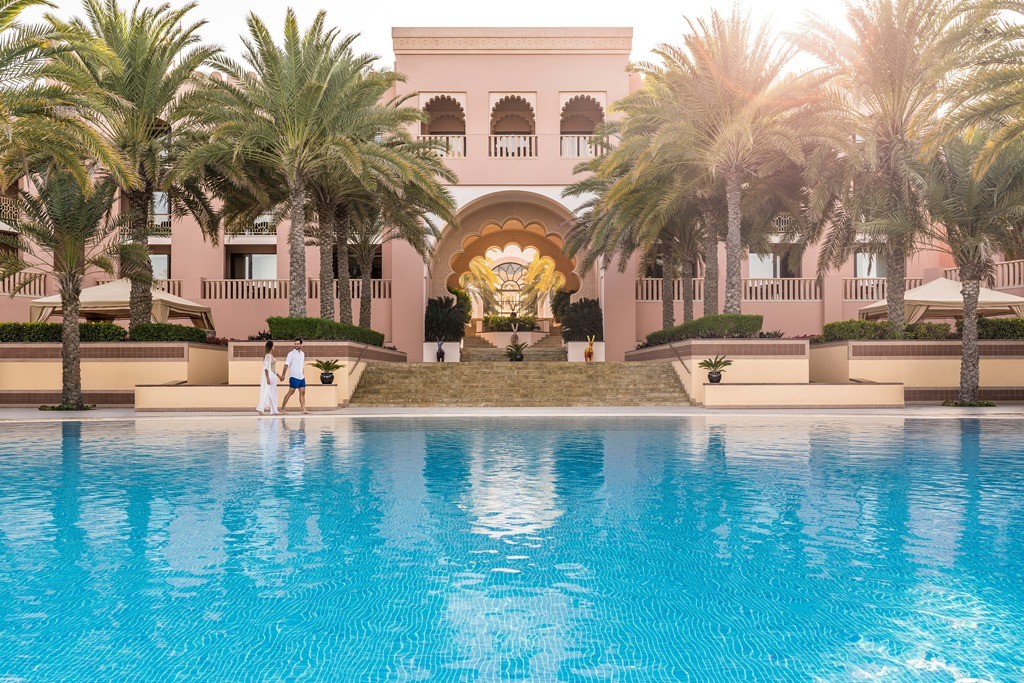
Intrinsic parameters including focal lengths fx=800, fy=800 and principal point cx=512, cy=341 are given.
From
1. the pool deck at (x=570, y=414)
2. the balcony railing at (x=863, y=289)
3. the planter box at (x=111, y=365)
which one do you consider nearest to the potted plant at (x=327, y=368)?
the pool deck at (x=570, y=414)

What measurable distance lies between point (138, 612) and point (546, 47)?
3062cm

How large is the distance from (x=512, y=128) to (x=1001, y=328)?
20561mm

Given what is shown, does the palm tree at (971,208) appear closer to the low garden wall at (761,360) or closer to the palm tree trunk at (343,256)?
the low garden wall at (761,360)

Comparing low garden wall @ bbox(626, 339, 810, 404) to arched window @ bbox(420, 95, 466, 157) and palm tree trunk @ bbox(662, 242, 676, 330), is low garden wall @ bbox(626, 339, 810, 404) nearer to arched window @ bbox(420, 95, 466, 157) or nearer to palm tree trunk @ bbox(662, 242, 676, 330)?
palm tree trunk @ bbox(662, 242, 676, 330)

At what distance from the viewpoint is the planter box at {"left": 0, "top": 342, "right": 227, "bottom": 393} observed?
20.8m

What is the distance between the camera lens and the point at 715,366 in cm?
1969

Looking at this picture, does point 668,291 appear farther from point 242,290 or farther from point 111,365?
point 111,365

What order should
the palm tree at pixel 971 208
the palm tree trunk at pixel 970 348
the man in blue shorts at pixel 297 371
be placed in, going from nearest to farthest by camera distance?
the man in blue shorts at pixel 297 371 → the palm tree at pixel 971 208 → the palm tree trunk at pixel 970 348

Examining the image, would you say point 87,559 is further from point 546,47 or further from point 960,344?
point 546,47

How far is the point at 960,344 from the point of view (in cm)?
2089

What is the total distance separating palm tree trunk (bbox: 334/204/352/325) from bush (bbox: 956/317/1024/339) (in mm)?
17531

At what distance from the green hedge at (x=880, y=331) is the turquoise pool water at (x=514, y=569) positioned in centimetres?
1201

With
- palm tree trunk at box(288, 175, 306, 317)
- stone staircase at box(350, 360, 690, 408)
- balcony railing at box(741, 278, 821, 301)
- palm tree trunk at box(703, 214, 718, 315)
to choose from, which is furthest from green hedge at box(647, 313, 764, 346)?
balcony railing at box(741, 278, 821, 301)

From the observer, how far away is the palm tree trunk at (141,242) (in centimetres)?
2036
